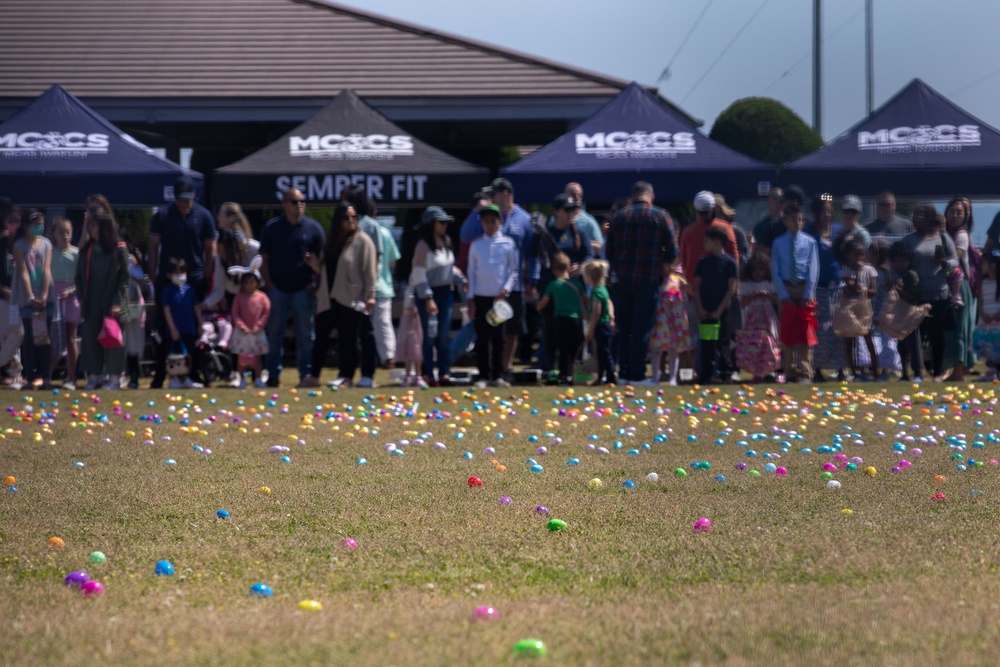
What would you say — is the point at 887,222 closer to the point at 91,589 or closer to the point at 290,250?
the point at 290,250

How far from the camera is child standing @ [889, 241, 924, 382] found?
13.6 metres

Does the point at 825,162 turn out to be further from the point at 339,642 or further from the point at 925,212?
the point at 339,642

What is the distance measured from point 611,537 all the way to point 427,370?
864 cm

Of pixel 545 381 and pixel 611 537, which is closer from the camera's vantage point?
pixel 611 537

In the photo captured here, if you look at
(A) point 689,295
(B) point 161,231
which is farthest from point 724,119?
(B) point 161,231

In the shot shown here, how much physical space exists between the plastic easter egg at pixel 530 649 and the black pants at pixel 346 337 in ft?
32.4

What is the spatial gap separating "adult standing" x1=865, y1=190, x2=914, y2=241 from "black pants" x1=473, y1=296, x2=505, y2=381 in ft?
15.5

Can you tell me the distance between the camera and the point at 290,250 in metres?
13.2

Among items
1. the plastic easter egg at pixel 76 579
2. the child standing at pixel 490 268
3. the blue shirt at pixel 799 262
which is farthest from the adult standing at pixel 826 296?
the plastic easter egg at pixel 76 579

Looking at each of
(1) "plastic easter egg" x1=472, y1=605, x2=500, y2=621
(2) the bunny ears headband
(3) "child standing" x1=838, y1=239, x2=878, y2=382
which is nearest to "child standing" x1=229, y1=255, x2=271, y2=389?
(2) the bunny ears headband

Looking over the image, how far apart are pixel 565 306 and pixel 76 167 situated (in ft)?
20.3

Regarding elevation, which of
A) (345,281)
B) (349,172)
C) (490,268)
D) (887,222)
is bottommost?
(345,281)

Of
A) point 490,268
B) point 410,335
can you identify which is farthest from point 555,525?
point 410,335

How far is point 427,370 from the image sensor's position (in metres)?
13.6
